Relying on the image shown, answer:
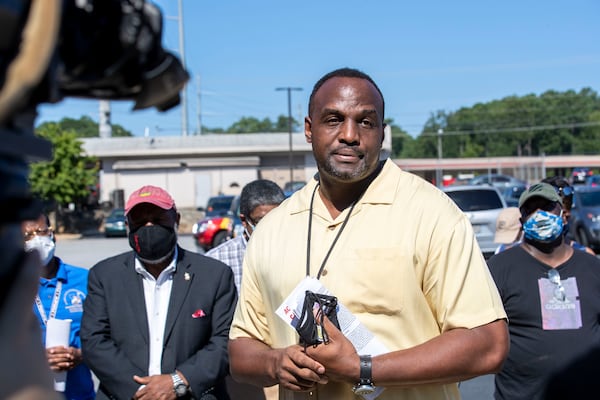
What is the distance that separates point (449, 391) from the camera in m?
2.65

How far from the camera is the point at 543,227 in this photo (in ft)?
14.0

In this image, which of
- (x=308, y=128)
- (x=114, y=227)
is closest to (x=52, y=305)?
(x=308, y=128)

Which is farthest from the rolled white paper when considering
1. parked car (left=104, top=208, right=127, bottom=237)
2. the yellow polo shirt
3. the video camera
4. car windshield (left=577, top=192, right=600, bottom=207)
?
parked car (left=104, top=208, right=127, bottom=237)

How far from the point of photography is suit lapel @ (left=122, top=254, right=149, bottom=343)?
3.79m

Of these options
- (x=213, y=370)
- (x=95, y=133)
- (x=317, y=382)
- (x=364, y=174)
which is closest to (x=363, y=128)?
(x=364, y=174)

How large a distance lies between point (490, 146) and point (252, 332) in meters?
118

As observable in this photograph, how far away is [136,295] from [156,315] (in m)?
0.16

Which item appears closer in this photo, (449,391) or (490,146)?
(449,391)

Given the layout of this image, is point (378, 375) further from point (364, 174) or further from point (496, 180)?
point (496, 180)

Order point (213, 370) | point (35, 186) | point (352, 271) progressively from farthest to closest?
point (35, 186), point (213, 370), point (352, 271)

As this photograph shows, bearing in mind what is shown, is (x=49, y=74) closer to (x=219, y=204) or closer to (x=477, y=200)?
(x=477, y=200)

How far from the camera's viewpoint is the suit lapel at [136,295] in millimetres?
3785

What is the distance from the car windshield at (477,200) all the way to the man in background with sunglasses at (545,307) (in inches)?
433

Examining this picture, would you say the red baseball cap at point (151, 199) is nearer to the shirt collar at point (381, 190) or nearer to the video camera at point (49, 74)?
the shirt collar at point (381, 190)
